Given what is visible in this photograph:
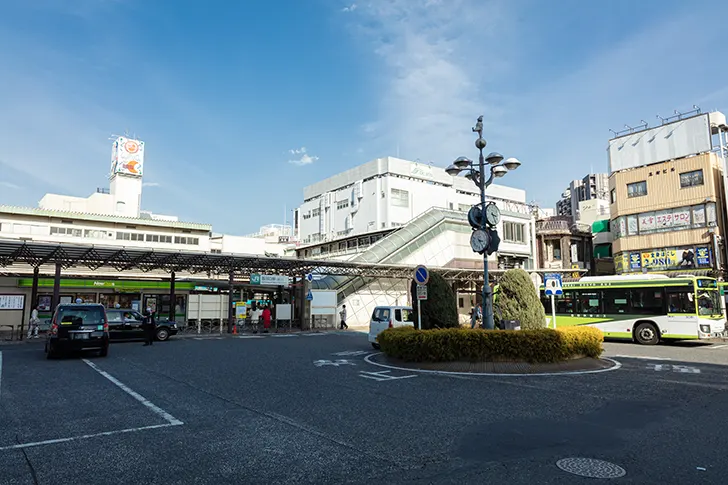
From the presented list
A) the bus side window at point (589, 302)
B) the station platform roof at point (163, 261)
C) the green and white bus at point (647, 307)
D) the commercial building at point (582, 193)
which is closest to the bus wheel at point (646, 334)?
the green and white bus at point (647, 307)

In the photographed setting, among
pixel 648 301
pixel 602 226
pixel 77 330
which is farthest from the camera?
pixel 602 226

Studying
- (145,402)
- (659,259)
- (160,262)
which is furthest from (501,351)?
(659,259)

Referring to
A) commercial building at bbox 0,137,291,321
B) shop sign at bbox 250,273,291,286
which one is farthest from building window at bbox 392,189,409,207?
shop sign at bbox 250,273,291,286

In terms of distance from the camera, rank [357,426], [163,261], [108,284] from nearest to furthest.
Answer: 1. [357,426]
2. [163,261]
3. [108,284]

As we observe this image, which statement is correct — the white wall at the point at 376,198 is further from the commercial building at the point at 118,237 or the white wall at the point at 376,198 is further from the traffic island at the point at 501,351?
the traffic island at the point at 501,351

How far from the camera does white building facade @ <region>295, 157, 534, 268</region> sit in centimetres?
6325

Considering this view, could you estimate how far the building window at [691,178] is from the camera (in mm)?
35094

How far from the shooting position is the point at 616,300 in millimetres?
21000

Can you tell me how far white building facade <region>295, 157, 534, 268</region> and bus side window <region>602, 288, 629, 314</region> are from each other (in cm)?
3215

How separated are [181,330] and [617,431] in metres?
27.0

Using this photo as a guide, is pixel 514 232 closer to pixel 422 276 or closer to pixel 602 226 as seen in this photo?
pixel 602 226

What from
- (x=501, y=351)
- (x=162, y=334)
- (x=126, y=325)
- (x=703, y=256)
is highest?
(x=703, y=256)

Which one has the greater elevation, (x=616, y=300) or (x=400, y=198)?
(x=400, y=198)

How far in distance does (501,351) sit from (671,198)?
32554mm
